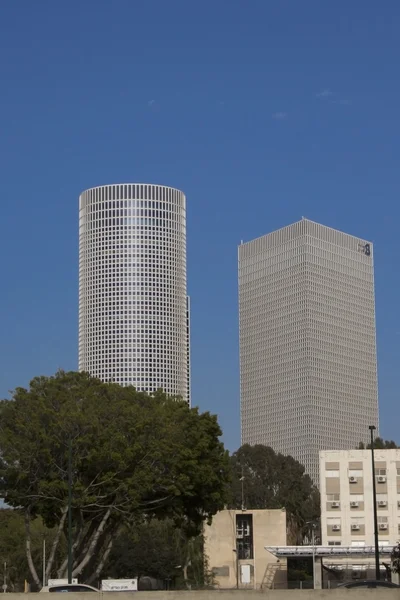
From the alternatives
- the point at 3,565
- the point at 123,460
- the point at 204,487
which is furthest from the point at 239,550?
the point at 123,460

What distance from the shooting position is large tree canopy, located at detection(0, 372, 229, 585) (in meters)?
66.3

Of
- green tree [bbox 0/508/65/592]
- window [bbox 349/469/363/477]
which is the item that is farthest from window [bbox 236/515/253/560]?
green tree [bbox 0/508/65/592]

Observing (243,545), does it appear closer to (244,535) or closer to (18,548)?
(244,535)

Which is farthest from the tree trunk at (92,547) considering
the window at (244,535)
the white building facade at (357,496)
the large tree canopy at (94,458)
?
the white building facade at (357,496)

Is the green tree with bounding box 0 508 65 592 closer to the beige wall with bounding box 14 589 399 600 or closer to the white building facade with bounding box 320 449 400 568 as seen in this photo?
the white building facade with bounding box 320 449 400 568

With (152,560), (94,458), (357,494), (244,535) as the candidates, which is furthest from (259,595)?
(244,535)

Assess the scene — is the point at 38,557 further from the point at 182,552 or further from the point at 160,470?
the point at 160,470

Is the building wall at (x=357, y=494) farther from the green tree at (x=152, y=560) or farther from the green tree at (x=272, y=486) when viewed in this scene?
the green tree at (x=272, y=486)

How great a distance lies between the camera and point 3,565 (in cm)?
11006

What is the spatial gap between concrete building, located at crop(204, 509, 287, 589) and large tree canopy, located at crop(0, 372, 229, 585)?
114ft

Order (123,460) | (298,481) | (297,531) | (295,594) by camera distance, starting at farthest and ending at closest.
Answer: (298,481) → (297,531) → (123,460) → (295,594)

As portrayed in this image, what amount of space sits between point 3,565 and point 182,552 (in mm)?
17983

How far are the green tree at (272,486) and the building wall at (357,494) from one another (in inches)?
1475

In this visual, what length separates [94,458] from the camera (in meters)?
66.1
